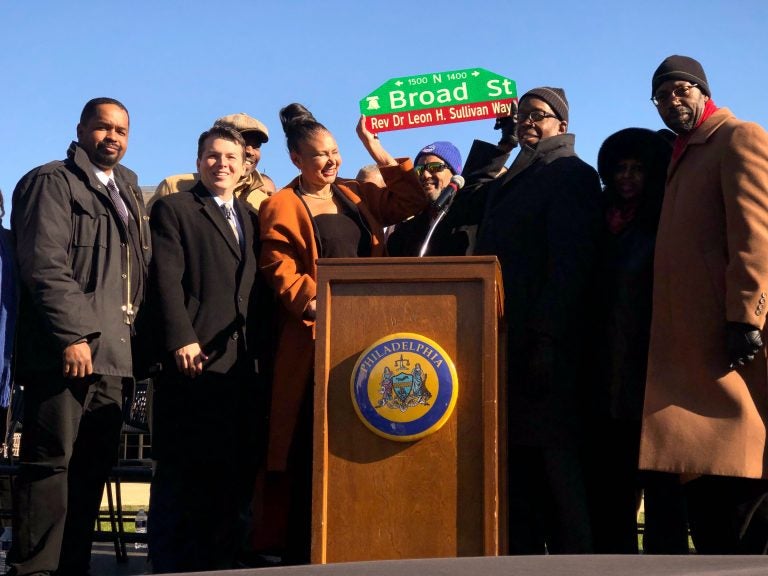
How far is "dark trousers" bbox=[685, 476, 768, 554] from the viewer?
3992 millimetres

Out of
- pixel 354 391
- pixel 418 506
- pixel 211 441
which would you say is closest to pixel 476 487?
pixel 418 506

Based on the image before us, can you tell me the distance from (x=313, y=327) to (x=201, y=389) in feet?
1.68

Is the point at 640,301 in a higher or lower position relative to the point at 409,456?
higher

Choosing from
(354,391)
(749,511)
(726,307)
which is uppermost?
(726,307)

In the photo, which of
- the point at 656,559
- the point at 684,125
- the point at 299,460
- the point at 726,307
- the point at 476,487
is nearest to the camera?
the point at 656,559

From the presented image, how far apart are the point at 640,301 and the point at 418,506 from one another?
1426mm

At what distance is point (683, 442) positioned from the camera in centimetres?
394

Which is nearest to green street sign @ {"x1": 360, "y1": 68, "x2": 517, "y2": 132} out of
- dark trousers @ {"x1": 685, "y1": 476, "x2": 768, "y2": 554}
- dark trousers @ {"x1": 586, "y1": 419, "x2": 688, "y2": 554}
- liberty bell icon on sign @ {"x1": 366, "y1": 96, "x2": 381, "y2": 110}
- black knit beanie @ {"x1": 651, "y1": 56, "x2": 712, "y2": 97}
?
liberty bell icon on sign @ {"x1": 366, "y1": 96, "x2": 381, "y2": 110}

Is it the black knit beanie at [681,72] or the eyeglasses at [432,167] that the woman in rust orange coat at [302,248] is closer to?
the eyeglasses at [432,167]

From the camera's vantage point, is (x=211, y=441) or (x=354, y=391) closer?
(x=354, y=391)

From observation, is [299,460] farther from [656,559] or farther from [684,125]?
[656,559]

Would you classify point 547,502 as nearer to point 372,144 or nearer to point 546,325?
point 546,325

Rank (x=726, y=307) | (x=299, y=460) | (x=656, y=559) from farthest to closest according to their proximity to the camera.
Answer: (x=299, y=460), (x=726, y=307), (x=656, y=559)

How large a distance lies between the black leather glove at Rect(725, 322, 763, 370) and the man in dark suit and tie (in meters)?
1.89
